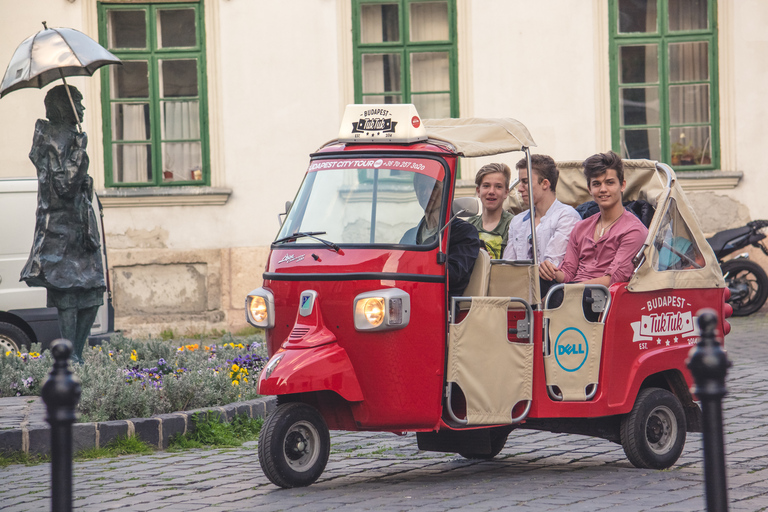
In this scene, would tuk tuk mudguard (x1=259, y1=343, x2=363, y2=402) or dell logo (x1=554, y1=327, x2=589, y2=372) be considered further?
dell logo (x1=554, y1=327, x2=589, y2=372)

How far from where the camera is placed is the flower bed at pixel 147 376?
25.5ft

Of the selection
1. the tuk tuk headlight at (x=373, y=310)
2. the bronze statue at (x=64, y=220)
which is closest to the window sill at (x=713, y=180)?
the bronze statue at (x=64, y=220)

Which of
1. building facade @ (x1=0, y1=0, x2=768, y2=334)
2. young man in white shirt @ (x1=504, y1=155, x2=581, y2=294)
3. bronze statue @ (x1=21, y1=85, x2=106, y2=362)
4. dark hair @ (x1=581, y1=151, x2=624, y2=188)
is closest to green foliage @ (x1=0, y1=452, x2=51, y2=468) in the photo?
bronze statue @ (x1=21, y1=85, x2=106, y2=362)

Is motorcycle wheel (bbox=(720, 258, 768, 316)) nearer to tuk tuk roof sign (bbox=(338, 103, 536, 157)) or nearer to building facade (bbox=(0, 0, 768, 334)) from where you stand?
building facade (bbox=(0, 0, 768, 334))

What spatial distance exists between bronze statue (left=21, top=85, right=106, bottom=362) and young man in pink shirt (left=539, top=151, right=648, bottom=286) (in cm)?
458

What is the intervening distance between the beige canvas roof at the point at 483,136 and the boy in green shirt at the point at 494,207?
38 centimetres

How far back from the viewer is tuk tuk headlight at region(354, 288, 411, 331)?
229 inches

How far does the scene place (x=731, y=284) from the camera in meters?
15.0

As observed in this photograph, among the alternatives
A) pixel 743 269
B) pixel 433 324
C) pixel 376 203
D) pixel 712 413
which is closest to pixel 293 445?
pixel 433 324

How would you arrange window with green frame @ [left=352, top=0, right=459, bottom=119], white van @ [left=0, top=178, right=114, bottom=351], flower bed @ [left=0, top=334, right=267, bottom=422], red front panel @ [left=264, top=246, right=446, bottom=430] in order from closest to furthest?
red front panel @ [left=264, top=246, right=446, bottom=430], flower bed @ [left=0, top=334, right=267, bottom=422], white van @ [left=0, top=178, right=114, bottom=351], window with green frame @ [left=352, top=0, right=459, bottom=119]

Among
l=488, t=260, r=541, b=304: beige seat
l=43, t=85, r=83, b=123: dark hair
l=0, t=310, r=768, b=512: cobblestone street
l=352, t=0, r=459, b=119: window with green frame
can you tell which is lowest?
l=0, t=310, r=768, b=512: cobblestone street

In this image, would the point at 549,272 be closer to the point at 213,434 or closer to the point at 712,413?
the point at 213,434

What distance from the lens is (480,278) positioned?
6293 mm

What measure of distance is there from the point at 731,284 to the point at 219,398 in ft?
29.3
